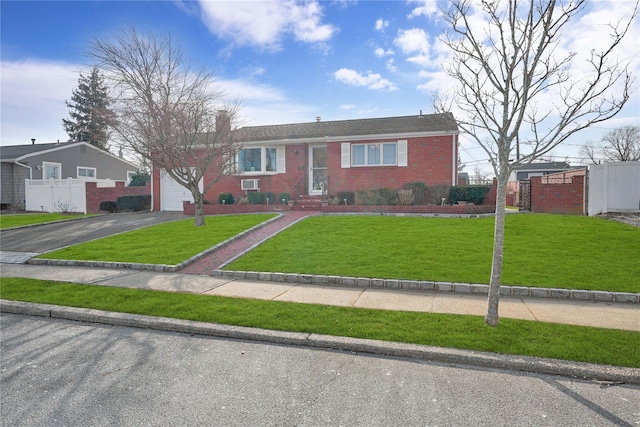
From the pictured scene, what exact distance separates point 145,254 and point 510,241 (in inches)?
371

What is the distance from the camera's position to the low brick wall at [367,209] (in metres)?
14.3

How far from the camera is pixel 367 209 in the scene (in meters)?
15.5

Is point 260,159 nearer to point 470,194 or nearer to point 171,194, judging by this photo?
point 171,194

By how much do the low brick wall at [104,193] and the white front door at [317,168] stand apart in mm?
10021

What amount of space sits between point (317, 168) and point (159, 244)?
10287mm

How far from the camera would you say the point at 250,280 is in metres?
7.66

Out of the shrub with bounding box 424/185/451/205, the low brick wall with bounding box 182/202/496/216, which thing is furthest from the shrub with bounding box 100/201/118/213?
the shrub with bounding box 424/185/451/205

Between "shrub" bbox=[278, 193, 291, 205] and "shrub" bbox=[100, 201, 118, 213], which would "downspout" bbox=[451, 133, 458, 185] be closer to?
"shrub" bbox=[278, 193, 291, 205]

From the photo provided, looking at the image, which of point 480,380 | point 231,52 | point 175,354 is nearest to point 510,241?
point 480,380

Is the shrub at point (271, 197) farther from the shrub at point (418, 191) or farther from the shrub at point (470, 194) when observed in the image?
the shrub at point (470, 194)

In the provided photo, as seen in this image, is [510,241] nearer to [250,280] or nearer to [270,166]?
[250,280]

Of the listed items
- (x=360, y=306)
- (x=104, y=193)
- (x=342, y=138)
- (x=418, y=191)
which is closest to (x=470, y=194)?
(x=418, y=191)

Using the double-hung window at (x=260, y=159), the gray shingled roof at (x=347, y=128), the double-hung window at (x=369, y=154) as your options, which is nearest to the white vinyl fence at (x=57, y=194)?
the double-hung window at (x=260, y=159)

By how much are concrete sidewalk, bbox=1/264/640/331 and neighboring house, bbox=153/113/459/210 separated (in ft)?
33.3
